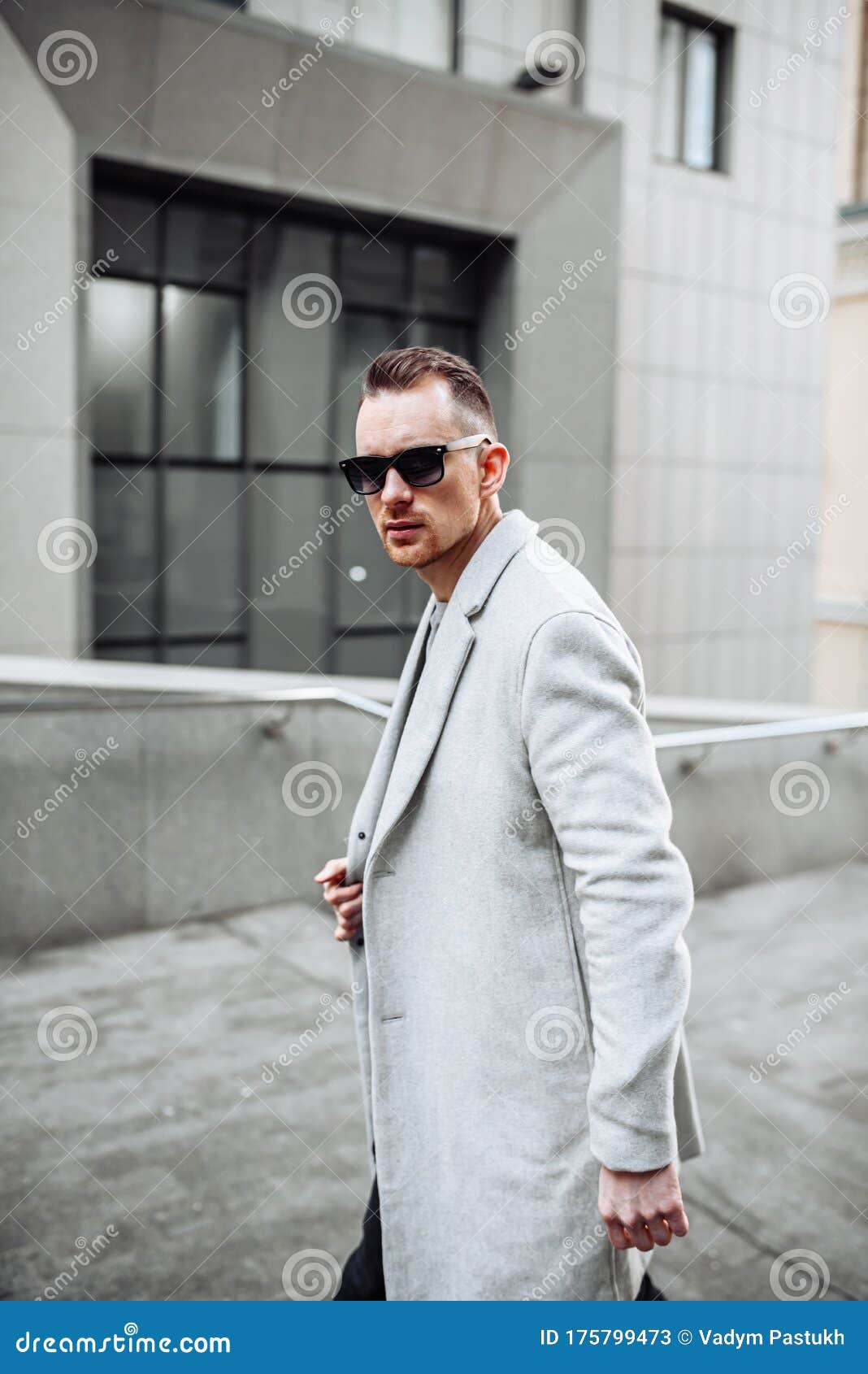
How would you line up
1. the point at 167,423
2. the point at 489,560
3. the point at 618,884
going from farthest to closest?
the point at 167,423, the point at 489,560, the point at 618,884

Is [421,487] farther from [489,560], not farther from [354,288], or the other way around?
[354,288]

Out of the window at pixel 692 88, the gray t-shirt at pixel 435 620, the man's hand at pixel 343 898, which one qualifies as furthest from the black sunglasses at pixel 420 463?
the window at pixel 692 88

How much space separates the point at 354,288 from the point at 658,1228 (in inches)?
369

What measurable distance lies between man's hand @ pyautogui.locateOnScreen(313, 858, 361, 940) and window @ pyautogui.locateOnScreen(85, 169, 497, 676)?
7524 mm

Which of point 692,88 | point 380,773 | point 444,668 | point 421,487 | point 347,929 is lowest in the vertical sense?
point 347,929

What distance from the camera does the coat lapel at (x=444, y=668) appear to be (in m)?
1.70

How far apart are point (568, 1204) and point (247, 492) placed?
8503 millimetres

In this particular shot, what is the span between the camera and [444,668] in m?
1.72

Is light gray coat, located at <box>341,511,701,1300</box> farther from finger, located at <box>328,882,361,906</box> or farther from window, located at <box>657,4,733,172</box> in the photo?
window, located at <box>657,4,733,172</box>

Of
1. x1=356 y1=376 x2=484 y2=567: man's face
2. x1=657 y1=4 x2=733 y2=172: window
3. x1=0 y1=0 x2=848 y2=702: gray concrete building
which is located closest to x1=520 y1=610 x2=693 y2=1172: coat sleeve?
x1=356 y1=376 x2=484 y2=567: man's face

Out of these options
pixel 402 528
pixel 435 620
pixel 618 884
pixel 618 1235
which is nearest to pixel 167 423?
pixel 435 620

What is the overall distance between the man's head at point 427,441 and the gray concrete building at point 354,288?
21.7 ft

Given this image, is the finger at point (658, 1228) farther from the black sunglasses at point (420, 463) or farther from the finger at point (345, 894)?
the black sunglasses at point (420, 463)

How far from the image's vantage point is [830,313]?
1485 centimetres
